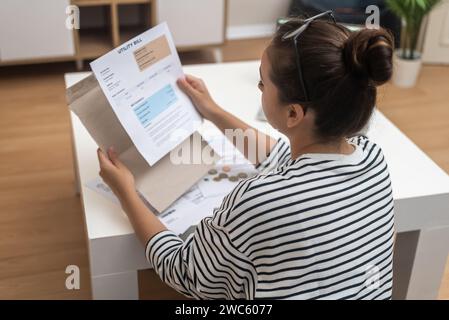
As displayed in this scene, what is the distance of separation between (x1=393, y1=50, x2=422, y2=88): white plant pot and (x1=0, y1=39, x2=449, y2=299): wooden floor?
0.15 feet

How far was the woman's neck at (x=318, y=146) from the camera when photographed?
997 mm

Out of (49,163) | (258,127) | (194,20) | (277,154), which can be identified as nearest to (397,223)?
(277,154)

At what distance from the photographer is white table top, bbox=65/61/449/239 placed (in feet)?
4.21

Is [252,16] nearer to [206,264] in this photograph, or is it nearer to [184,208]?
[184,208]

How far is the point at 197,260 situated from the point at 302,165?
24 cm

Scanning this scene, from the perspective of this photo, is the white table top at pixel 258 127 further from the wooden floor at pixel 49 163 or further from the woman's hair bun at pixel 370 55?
the woman's hair bun at pixel 370 55

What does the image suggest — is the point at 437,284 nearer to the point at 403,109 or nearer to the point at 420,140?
the point at 420,140

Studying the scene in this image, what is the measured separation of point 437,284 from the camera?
1594mm

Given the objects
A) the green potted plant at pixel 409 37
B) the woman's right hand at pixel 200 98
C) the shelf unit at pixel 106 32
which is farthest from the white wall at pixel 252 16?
the woman's right hand at pixel 200 98

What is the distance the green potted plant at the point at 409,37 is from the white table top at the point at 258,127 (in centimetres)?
104

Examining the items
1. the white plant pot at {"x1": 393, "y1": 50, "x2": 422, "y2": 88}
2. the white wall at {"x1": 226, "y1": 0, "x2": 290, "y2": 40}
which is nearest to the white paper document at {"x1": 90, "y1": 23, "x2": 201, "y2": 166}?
the white plant pot at {"x1": 393, "y1": 50, "x2": 422, "y2": 88}

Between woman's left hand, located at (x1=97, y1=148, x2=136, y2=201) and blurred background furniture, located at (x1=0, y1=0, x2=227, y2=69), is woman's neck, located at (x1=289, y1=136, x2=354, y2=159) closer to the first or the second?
woman's left hand, located at (x1=97, y1=148, x2=136, y2=201)

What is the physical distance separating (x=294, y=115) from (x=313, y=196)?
136mm

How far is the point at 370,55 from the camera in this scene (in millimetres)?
906
